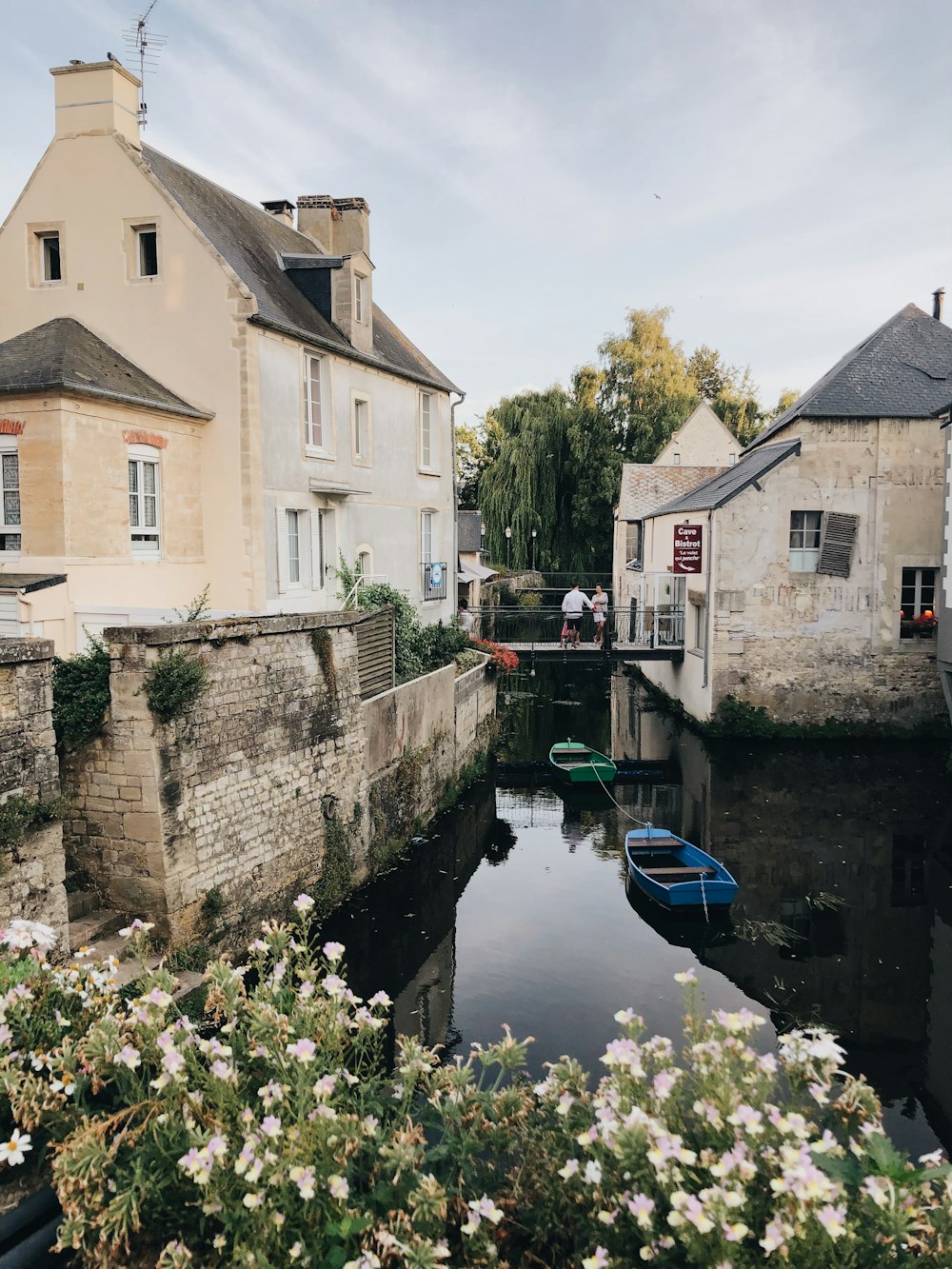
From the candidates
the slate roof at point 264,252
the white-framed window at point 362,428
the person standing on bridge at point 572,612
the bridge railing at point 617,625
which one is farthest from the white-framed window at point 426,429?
the bridge railing at point 617,625

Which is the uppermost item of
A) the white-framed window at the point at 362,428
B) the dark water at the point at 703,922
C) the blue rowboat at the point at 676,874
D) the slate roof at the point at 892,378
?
the slate roof at the point at 892,378

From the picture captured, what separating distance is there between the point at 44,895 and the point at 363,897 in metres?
5.22

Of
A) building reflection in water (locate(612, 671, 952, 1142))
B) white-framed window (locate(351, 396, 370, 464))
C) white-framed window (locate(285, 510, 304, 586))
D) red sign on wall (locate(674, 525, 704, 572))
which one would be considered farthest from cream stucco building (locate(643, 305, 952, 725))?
white-framed window (locate(285, 510, 304, 586))

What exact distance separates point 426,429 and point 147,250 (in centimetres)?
806

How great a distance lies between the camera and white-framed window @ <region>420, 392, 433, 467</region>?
2109cm

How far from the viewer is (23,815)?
6895 mm

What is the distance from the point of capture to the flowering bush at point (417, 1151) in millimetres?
2725

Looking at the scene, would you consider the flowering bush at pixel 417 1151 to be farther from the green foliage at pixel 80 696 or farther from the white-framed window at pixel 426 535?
the white-framed window at pixel 426 535

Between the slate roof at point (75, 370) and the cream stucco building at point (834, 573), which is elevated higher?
the slate roof at point (75, 370)

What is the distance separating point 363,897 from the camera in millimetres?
11836

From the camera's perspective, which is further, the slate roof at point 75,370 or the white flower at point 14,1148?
the slate roof at point 75,370

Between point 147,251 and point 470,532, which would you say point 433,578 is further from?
point 470,532

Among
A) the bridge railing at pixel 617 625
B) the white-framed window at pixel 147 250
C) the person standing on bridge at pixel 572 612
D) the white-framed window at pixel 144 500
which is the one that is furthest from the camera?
the bridge railing at pixel 617 625

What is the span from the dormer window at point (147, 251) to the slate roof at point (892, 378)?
45.1 ft
